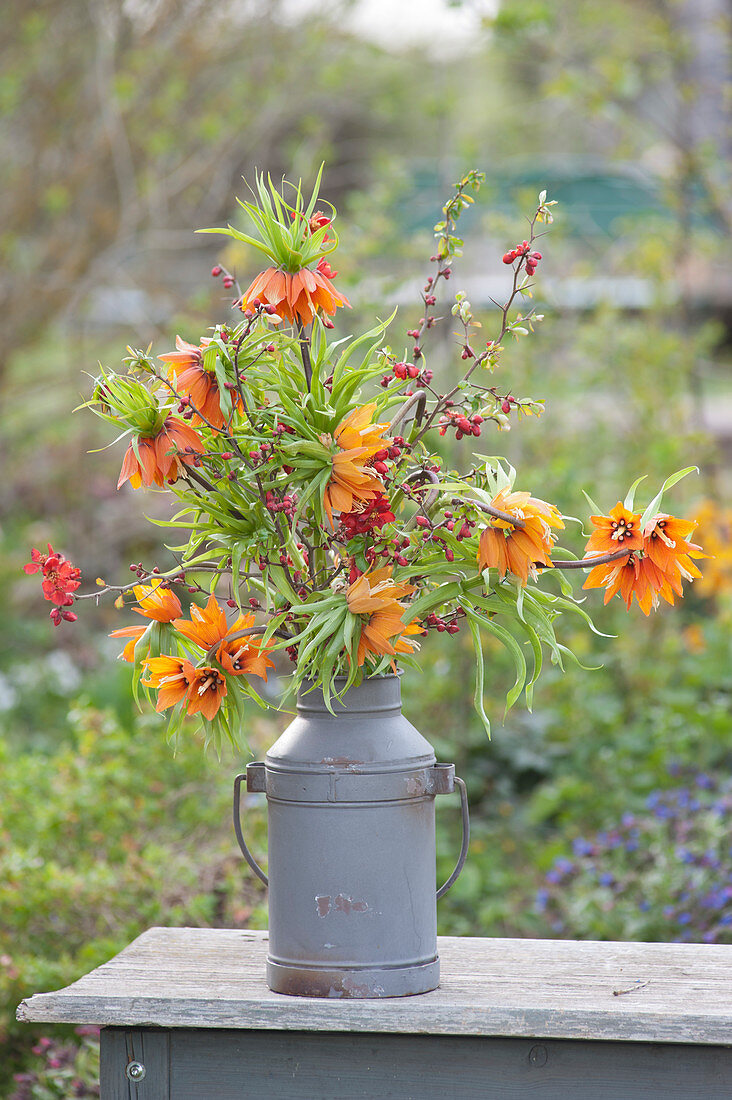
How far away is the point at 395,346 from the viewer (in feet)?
13.4

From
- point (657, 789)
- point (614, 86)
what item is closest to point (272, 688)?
point (657, 789)

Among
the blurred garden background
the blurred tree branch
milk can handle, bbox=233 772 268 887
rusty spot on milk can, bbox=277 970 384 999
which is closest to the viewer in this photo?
rusty spot on milk can, bbox=277 970 384 999

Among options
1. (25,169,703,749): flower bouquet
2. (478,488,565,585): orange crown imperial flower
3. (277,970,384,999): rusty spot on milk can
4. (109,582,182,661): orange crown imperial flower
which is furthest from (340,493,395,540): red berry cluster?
(277,970,384,999): rusty spot on milk can

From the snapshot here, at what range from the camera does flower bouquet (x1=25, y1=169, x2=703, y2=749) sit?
136cm

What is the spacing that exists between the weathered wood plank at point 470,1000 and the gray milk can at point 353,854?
0.13 ft

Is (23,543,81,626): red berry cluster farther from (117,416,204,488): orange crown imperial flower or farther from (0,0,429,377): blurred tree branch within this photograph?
(0,0,429,377): blurred tree branch

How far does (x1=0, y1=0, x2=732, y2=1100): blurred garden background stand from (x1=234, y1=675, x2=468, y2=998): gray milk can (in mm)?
745

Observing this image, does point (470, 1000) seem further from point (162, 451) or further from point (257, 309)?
point (257, 309)

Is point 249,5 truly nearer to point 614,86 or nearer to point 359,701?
point 614,86

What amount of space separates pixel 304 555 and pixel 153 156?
14.6ft

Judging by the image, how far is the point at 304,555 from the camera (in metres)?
1.51

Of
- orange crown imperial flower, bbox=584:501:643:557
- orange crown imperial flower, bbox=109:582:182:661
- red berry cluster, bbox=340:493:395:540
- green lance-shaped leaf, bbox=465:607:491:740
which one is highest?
red berry cluster, bbox=340:493:395:540

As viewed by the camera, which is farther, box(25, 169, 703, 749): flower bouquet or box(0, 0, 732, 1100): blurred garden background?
box(0, 0, 732, 1100): blurred garden background

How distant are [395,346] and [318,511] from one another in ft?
9.13
